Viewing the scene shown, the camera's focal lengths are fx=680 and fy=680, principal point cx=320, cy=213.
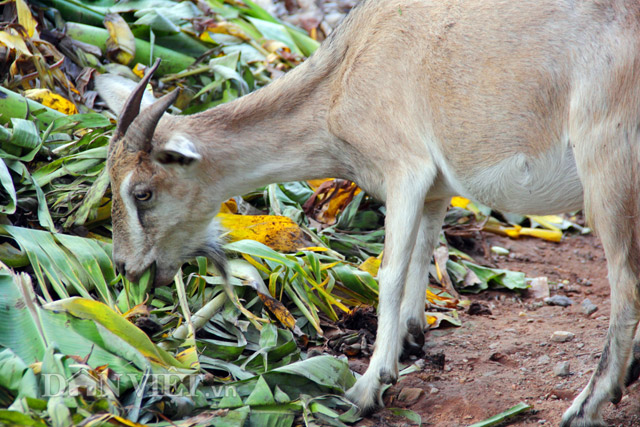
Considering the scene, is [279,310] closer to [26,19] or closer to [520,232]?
[520,232]

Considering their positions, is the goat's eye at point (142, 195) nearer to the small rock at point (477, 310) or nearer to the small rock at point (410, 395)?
the small rock at point (410, 395)

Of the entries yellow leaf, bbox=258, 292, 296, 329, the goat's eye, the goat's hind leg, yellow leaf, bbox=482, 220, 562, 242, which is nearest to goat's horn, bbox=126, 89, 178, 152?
the goat's eye

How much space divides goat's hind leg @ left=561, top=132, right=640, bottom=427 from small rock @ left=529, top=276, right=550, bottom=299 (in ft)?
6.38

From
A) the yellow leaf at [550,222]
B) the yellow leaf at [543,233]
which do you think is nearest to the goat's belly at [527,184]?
the yellow leaf at [543,233]

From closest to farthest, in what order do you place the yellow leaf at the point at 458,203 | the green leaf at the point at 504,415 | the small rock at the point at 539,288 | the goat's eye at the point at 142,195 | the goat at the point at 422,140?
the goat at the point at 422,140, the green leaf at the point at 504,415, the goat's eye at the point at 142,195, the small rock at the point at 539,288, the yellow leaf at the point at 458,203

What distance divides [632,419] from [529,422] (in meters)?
0.53

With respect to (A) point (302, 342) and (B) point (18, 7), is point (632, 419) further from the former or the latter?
(B) point (18, 7)

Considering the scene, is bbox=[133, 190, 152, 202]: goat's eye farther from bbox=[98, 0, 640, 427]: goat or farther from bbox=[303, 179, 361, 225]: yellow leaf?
bbox=[303, 179, 361, 225]: yellow leaf

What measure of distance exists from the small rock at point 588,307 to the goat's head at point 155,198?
274 cm

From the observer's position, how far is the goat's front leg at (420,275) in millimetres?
4480

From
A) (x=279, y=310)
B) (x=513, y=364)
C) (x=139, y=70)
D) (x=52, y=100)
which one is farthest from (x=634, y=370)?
(x=139, y=70)

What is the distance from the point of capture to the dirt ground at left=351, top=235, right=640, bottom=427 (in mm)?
3693

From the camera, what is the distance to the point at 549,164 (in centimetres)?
357

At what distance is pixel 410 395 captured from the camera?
391 cm
